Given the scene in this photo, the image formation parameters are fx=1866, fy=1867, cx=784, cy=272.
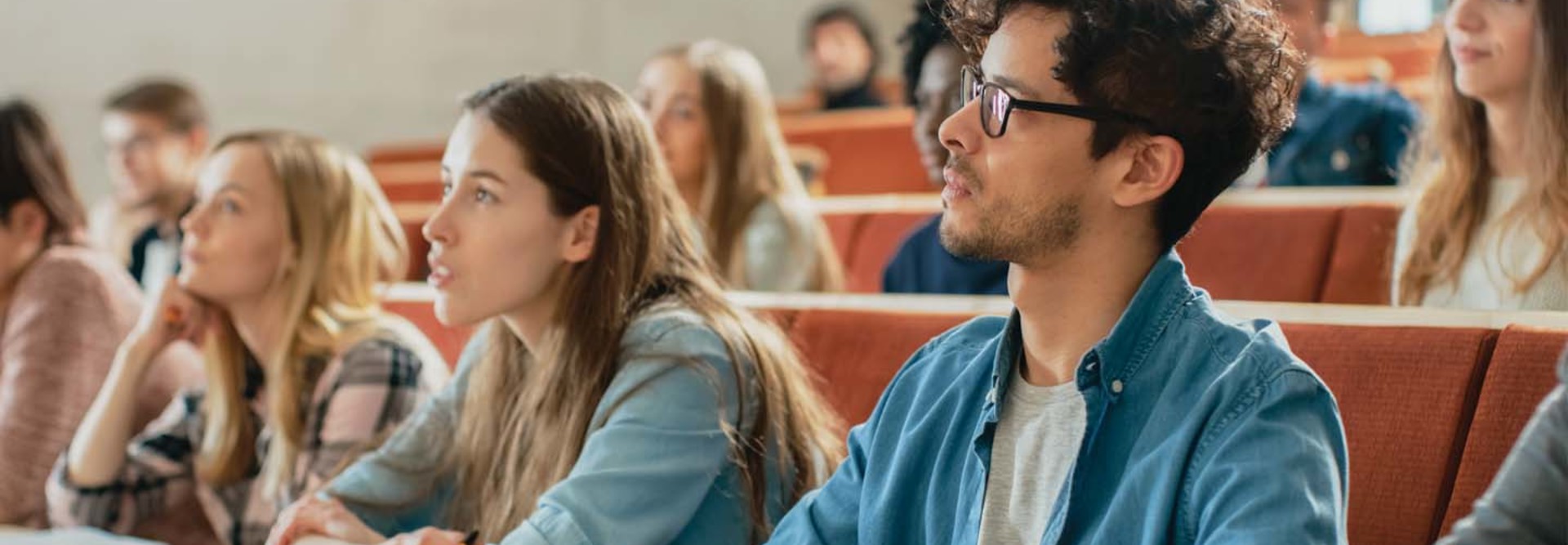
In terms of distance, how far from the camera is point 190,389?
2551 millimetres

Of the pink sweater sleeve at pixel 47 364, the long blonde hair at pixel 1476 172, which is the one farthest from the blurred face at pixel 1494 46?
the pink sweater sleeve at pixel 47 364

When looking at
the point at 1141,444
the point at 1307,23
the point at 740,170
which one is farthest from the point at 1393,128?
the point at 1141,444

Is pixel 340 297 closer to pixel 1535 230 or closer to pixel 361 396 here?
pixel 361 396

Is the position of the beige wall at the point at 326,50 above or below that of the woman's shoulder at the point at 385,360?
below

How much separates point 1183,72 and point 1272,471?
0.32m

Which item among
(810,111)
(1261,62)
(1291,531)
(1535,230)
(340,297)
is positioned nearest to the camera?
(1291,531)

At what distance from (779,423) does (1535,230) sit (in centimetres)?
85

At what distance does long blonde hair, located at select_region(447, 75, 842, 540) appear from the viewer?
6.11 ft

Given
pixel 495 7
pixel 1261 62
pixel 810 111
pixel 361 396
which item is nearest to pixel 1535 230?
pixel 1261 62

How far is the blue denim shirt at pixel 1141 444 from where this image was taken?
118 centimetres

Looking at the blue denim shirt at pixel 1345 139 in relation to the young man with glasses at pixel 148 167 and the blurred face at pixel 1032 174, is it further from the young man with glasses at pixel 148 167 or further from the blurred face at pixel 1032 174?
the young man with glasses at pixel 148 167

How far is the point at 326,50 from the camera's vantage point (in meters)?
6.33

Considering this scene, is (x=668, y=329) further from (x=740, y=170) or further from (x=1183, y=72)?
(x=740, y=170)

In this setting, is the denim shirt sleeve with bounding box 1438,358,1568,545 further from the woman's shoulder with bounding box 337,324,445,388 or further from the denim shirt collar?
the woman's shoulder with bounding box 337,324,445,388
